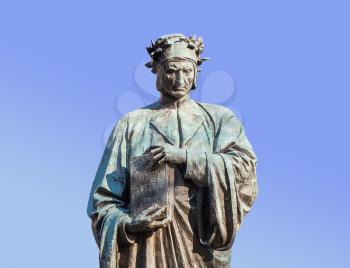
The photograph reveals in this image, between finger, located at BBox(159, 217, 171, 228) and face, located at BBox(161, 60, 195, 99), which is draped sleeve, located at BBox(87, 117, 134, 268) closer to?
finger, located at BBox(159, 217, 171, 228)

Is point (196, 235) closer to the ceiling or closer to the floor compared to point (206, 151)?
closer to the floor

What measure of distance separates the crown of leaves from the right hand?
2.29m

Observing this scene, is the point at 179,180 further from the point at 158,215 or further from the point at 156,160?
the point at 158,215

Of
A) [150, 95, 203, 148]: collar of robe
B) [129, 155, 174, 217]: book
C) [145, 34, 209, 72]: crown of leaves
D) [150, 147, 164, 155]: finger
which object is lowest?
[129, 155, 174, 217]: book

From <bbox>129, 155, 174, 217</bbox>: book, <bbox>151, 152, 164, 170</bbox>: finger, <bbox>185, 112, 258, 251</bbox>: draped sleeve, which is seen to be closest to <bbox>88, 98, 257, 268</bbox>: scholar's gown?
<bbox>185, 112, 258, 251</bbox>: draped sleeve

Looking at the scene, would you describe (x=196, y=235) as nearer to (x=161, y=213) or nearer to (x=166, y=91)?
(x=161, y=213)

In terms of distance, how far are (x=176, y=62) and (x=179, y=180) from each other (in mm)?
1672

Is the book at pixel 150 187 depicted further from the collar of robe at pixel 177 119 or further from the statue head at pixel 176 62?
the statue head at pixel 176 62

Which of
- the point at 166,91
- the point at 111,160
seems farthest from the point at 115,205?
the point at 166,91

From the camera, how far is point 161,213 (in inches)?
547

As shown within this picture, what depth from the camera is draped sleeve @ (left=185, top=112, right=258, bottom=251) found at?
13.9m

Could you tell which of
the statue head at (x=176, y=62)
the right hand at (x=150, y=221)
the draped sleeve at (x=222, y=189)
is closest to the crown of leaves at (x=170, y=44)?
the statue head at (x=176, y=62)

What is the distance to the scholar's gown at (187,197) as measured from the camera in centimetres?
1390

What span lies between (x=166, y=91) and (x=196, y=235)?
2151mm
